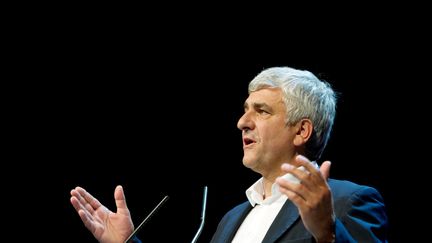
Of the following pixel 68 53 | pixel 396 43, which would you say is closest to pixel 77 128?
pixel 68 53

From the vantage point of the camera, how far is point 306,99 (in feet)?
9.68

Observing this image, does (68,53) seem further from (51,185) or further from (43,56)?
(51,185)

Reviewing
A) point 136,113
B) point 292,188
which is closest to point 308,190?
point 292,188

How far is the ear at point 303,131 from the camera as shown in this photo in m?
2.93

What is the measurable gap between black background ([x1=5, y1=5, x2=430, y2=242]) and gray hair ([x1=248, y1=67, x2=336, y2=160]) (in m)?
0.93

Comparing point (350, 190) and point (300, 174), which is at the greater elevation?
point (300, 174)

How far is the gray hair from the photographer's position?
9.62ft

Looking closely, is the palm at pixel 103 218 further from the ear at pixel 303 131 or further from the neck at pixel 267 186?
the ear at pixel 303 131

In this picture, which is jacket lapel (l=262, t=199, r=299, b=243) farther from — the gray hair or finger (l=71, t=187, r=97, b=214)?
finger (l=71, t=187, r=97, b=214)

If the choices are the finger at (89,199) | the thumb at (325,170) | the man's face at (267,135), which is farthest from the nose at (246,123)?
the thumb at (325,170)

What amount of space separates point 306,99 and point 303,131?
15cm

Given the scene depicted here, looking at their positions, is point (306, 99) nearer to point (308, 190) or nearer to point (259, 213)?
point (259, 213)

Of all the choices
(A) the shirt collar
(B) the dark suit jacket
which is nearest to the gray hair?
(A) the shirt collar

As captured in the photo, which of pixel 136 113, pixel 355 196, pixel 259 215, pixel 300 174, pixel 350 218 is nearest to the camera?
pixel 300 174
